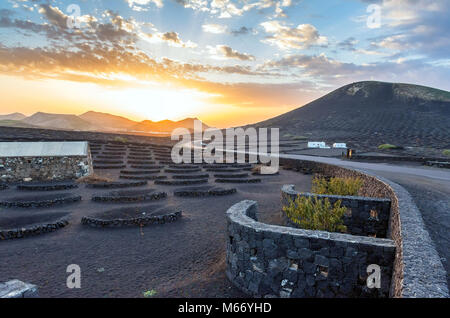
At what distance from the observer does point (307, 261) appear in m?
5.34

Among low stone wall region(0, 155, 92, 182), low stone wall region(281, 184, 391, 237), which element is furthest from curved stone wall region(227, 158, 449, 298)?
low stone wall region(0, 155, 92, 182)

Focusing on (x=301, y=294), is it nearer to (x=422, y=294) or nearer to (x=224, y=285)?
(x=224, y=285)

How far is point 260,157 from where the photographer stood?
32625 mm

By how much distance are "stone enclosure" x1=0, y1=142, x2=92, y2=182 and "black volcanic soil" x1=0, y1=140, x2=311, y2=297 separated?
24.0 ft

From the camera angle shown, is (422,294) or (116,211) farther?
(116,211)

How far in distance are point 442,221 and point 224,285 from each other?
6.36 metres

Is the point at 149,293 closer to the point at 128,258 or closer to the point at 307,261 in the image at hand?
the point at 128,258

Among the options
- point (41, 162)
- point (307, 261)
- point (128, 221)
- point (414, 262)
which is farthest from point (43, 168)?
point (414, 262)

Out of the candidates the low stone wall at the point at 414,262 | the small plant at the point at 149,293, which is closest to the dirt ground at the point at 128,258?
the small plant at the point at 149,293

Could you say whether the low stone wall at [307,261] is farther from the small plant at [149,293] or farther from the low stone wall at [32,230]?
the low stone wall at [32,230]

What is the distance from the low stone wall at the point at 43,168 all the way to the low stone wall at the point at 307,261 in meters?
18.6

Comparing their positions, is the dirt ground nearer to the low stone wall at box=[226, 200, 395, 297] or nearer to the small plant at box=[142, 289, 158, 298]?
the small plant at box=[142, 289, 158, 298]

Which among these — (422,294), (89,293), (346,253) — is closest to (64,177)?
(89,293)

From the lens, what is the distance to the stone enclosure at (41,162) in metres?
18.6
